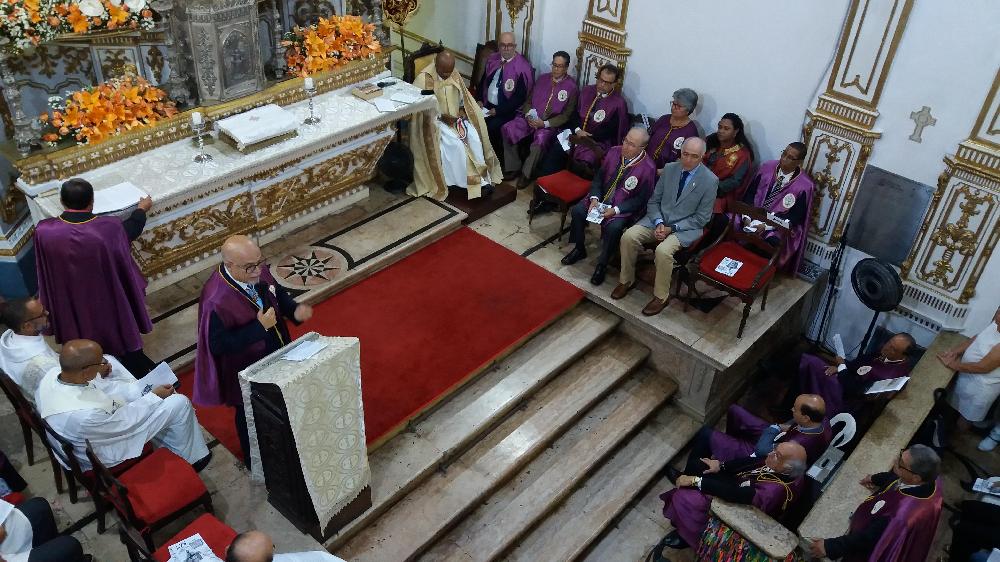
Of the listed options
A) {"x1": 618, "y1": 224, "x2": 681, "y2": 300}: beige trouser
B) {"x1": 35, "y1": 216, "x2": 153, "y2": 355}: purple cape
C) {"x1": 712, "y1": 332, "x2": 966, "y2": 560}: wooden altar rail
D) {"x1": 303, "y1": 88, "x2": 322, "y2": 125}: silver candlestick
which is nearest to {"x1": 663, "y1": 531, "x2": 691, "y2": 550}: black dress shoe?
{"x1": 712, "y1": 332, "x2": 966, "y2": 560}: wooden altar rail

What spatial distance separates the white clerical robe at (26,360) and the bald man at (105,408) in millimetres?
168

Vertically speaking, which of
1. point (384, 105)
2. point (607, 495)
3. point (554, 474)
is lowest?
point (607, 495)

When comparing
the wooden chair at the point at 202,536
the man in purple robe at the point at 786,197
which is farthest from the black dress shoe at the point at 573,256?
the wooden chair at the point at 202,536

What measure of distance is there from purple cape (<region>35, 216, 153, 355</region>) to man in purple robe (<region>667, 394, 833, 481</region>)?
4052mm

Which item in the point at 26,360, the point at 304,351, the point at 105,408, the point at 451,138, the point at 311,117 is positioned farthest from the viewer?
the point at 451,138

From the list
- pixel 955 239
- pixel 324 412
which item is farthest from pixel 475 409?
pixel 955 239

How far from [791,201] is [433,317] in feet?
10.4

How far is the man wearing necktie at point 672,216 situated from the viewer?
6480 millimetres

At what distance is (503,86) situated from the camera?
8469 millimetres

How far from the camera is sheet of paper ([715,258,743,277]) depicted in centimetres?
652

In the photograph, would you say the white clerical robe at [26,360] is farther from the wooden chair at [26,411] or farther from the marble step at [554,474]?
the marble step at [554,474]

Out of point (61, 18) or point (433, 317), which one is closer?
point (61, 18)

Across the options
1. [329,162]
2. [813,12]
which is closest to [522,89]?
[329,162]

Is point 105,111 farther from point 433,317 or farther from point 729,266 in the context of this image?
point 729,266
